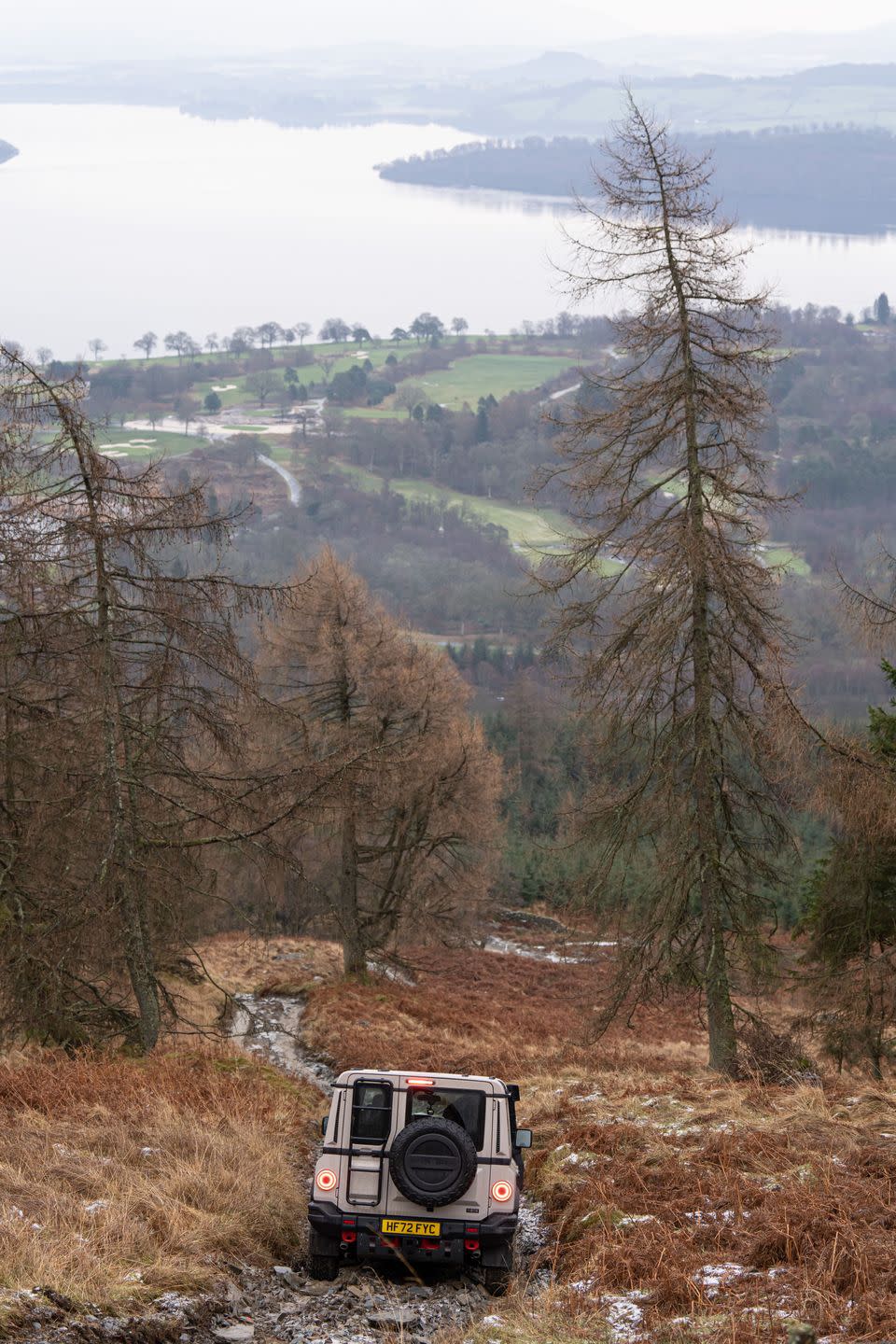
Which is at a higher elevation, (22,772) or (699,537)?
(699,537)

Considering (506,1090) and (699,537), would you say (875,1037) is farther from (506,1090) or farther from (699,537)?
(506,1090)

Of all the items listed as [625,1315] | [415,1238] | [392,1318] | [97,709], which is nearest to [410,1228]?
[415,1238]

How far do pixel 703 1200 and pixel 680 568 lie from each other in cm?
710

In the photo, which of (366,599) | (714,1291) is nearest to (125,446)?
(366,599)

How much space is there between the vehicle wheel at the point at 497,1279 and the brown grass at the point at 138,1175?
4.99 feet

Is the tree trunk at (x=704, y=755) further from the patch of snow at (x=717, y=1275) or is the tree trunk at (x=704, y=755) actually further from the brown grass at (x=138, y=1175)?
the patch of snow at (x=717, y=1275)

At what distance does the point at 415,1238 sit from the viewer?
8.59 meters

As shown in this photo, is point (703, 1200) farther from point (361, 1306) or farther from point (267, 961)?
point (267, 961)

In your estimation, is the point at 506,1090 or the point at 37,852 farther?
the point at 37,852

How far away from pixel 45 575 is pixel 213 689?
7.47ft

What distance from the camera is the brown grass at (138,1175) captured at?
7.25 metres

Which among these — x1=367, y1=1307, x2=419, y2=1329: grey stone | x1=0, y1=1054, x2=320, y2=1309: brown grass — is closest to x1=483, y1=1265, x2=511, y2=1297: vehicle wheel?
x1=367, y1=1307, x2=419, y2=1329: grey stone

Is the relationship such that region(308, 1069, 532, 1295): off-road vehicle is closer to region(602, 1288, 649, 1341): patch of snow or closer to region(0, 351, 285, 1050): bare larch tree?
region(602, 1288, 649, 1341): patch of snow

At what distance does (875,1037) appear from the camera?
1739 centimetres
